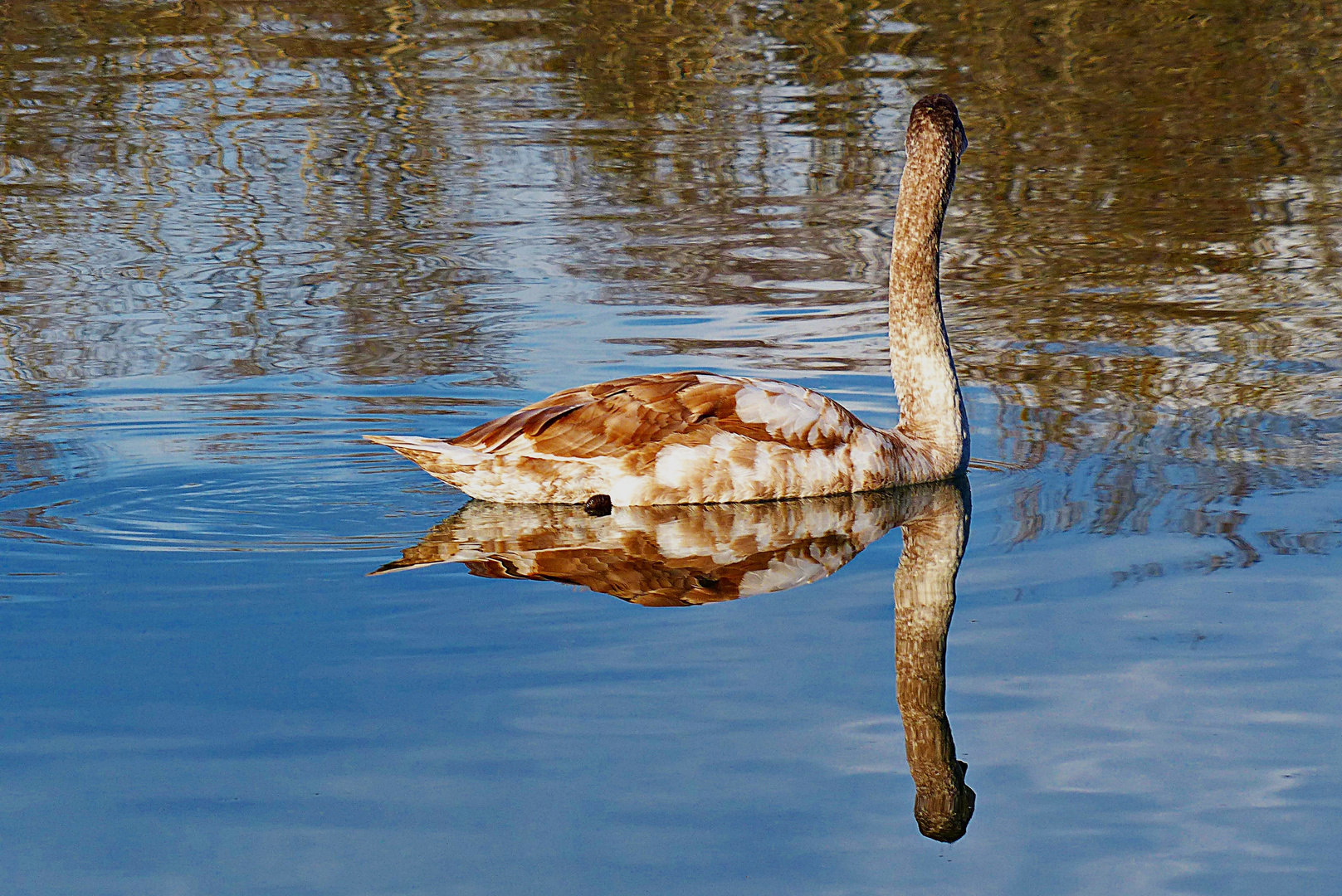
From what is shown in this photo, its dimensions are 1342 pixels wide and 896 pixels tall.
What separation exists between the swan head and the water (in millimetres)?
1530

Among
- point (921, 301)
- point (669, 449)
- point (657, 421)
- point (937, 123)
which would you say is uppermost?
point (937, 123)

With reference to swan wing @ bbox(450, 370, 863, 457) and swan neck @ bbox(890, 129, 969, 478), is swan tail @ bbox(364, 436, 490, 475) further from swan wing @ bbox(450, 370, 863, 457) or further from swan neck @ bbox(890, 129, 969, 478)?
swan neck @ bbox(890, 129, 969, 478)

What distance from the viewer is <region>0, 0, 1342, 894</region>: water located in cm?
512

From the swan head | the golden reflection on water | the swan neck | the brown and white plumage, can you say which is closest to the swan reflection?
the brown and white plumage

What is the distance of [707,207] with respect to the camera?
1505cm

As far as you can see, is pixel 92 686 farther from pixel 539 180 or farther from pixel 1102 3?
pixel 1102 3

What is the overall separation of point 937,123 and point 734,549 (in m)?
2.68

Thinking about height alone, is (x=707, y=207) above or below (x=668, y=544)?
above

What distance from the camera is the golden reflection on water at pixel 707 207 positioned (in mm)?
10375

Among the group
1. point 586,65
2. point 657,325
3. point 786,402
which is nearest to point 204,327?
point 657,325

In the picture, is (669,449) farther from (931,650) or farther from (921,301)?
(931,650)

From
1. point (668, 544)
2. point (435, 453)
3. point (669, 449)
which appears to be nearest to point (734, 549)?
point (668, 544)

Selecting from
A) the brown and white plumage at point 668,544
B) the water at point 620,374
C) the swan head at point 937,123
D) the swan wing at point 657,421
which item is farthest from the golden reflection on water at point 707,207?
the swan head at point 937,123

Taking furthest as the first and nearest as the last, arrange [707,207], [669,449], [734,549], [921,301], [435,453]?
1. [707,207]
2. [921,301]
3. [669,449]
4. [435,453]
5. [734,549]
